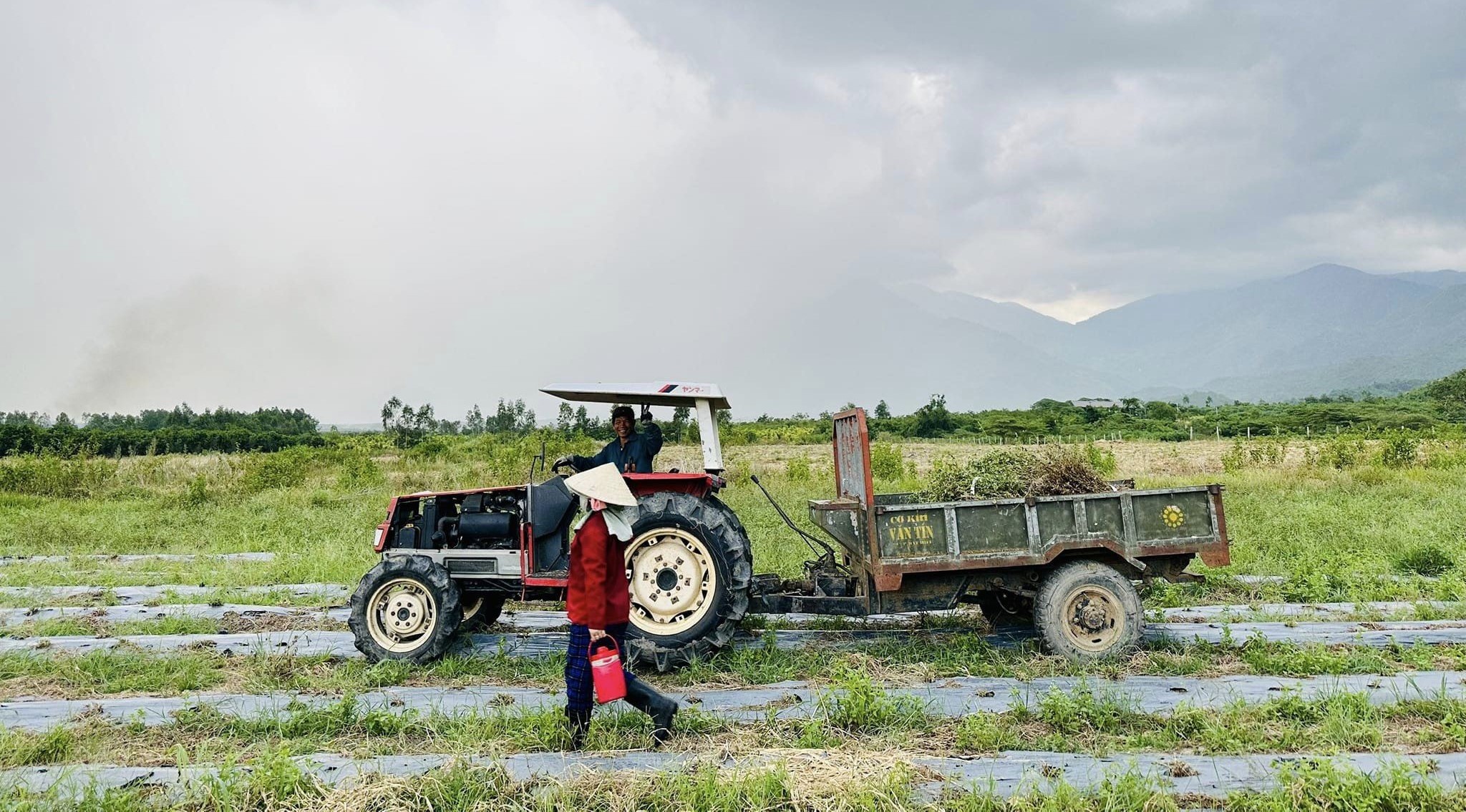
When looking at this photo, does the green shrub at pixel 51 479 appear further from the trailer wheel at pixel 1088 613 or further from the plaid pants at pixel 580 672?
the trailer wheel at pixel 1088 613

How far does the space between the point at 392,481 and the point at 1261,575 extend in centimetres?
1836

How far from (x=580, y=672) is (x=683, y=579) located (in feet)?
Answer: 5.35

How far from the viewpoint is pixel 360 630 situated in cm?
631

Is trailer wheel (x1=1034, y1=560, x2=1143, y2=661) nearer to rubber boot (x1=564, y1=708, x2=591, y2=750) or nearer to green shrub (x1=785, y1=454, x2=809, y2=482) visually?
rubber boot (x1=564, y1=708, x2=591, y2=750)

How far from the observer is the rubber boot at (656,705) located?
4621 mm

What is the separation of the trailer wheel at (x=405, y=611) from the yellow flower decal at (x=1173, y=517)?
496 centimetres

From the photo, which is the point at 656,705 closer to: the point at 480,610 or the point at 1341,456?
the point at 480,610

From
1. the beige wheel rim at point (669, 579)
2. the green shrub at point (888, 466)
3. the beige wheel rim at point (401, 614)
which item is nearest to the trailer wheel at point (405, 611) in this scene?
the beige wheel rim at point (401, 614)

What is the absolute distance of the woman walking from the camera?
15.2 feet

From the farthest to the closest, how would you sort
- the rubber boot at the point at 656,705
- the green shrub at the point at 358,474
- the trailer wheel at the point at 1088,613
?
the green shrub at the point at 358,474 → the trailer wheel at the point at 1088,613 → the rubber boot at the point at 656,705

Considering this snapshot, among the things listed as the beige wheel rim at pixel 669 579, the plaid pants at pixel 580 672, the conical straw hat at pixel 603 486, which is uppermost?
the conical straw hat at pixel 603 486

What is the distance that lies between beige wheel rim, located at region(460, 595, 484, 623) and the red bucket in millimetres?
3108

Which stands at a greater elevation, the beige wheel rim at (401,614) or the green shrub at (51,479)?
the green shrub at (51,479)

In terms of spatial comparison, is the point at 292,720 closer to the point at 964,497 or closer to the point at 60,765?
the point at 60,765
